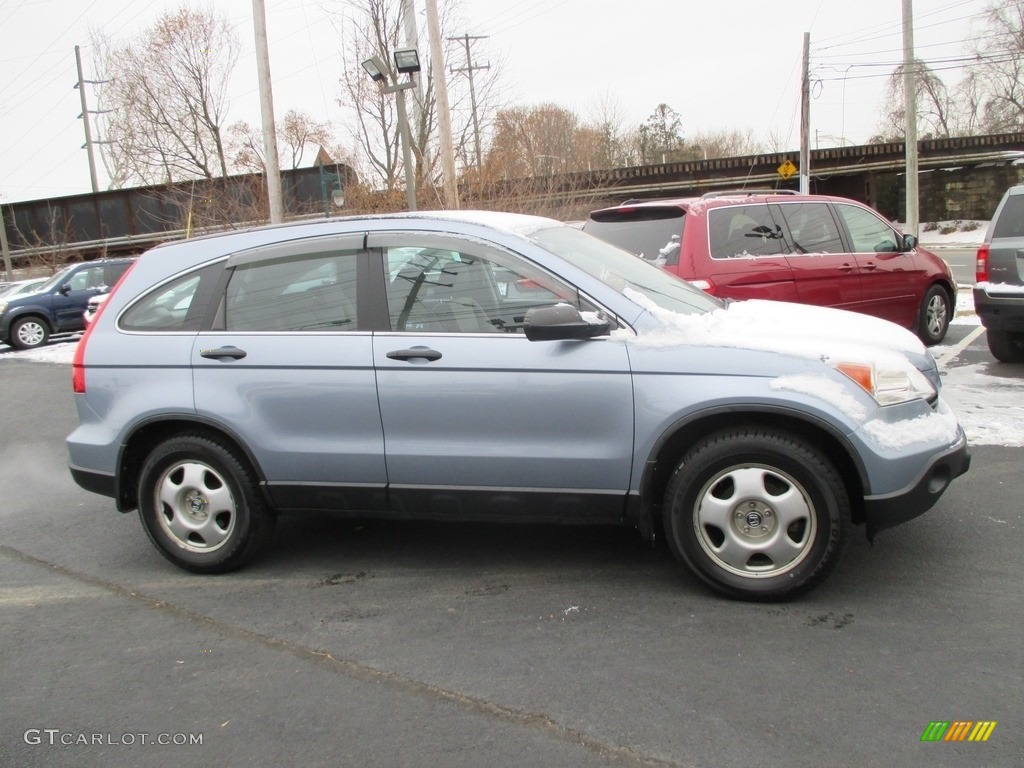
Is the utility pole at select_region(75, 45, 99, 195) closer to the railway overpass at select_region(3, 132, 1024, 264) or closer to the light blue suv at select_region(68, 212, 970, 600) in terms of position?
the railway overpass at select_region(3, 132, 1024, 264)

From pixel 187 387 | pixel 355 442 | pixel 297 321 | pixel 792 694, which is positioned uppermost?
pixel 297 321

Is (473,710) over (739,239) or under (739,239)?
under

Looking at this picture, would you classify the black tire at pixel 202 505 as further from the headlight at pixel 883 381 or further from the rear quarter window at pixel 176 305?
the headlight at pixel 883 381

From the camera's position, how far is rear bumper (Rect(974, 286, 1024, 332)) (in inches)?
297

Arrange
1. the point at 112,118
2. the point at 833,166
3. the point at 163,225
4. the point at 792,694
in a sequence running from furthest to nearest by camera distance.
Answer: the point at 833,166 < the point at 112,118 < the point at 163,225 < the point at 792,694

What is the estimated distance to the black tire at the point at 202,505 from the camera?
13.8 feet

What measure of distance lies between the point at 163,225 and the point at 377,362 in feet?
87.1

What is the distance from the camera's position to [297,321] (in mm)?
4133

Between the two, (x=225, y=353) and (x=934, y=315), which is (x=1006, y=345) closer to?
(x=934, y=315)

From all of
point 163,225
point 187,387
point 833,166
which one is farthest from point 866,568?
point 833,166

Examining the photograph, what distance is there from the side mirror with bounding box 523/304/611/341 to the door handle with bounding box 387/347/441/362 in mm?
462

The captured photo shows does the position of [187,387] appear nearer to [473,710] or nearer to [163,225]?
[473,710]

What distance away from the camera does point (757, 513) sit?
3.58 metres

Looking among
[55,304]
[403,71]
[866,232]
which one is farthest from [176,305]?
[55,304]
